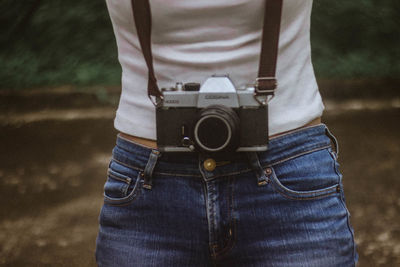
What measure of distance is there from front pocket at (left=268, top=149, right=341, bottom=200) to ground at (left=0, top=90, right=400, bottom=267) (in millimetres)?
1285

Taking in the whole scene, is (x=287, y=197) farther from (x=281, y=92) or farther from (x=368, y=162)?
(x=368, y=162)

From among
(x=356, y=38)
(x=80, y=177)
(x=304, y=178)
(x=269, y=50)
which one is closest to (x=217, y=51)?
(x=269, y=50)

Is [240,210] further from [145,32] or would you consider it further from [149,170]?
Answer: [145,32]

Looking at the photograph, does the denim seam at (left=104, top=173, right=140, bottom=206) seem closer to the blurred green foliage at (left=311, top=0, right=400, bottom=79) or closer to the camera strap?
the camera strap

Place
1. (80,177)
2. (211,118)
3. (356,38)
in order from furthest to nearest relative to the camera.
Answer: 1. (356,38)
2. (80,177)
3. (211,118)

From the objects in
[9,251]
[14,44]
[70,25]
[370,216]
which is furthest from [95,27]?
[370,216]

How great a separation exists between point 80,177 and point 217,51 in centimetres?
182

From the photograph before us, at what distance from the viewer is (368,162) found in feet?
7.40

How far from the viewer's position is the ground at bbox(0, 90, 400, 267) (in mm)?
1867

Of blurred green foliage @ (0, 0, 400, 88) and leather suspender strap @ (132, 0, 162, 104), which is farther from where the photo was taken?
blurred green foliage @ (0, 0, 400, 88)

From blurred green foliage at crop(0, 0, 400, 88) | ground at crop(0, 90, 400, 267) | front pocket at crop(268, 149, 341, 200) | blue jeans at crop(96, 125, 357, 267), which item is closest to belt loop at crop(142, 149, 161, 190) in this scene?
blue jeans at crop(96, 125, 357, 267)

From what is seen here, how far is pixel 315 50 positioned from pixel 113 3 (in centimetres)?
246

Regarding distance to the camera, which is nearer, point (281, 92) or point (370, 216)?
point (281, 92)

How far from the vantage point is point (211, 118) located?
1.71ft
